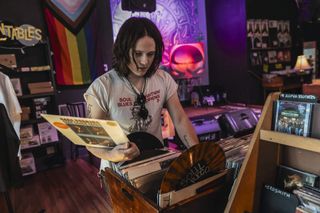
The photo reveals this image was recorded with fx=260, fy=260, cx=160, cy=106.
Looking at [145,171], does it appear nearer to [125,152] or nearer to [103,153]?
[125,152]

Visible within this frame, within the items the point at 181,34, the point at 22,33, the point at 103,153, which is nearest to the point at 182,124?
the point at 103,153

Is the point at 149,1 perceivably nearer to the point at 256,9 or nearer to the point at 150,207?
the point at 256,9

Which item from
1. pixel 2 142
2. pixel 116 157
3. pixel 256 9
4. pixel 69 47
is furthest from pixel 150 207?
pixel 256 9

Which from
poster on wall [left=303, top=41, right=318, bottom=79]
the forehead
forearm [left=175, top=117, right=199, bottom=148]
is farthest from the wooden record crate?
poster on wall [left=303, top=41, right=318, bottom=79]

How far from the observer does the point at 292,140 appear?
0.73 m

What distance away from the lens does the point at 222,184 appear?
83 centimetres

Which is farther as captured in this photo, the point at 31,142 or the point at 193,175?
the point at 31,142

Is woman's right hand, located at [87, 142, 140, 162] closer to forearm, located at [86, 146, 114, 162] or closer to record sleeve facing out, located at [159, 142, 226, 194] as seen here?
forearm, located at [86, 146, 114, 162]

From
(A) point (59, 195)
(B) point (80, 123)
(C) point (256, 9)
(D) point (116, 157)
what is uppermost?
(C) point (256, 9)

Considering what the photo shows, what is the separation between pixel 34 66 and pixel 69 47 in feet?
1.76

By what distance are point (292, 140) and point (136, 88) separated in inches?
30.1

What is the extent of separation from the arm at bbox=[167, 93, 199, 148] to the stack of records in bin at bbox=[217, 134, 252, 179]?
0.78 feet

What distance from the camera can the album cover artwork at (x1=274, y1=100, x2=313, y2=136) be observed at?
74 cm

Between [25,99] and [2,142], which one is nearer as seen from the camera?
[2,142]
